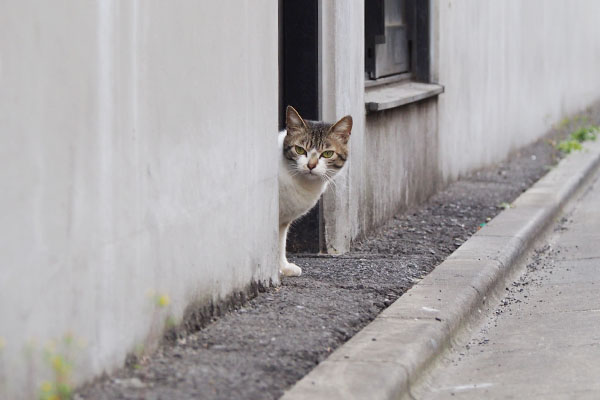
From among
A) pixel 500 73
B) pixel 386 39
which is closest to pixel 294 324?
pixel 386 39

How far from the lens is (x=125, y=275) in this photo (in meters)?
3.83

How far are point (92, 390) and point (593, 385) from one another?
6.70 feet

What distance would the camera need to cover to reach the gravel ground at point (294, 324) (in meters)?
3.74

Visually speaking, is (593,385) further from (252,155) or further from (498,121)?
(498,121)

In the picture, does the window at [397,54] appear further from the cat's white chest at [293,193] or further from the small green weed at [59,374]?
the small green weed at [59,374]

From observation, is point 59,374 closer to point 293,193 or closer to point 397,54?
point 293,193

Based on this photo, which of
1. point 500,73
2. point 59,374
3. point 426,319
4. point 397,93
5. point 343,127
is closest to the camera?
point 59,374

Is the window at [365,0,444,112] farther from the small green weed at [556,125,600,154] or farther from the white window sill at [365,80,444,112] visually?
the small green weed at [556,125,600,154]

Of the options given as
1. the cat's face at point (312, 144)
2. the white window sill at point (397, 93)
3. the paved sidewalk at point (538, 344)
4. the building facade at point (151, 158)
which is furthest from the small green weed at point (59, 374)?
the white window sill at point (397, 93)

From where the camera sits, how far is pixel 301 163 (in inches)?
225

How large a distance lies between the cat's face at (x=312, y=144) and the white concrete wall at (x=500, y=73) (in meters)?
3.33

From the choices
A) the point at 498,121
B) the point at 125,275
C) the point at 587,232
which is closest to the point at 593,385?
the point at 125,275

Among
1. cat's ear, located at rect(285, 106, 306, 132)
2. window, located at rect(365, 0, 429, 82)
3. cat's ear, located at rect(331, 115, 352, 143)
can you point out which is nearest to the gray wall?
window, located at rect(365, 0, 429, 82)

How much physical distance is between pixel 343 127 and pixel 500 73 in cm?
588
